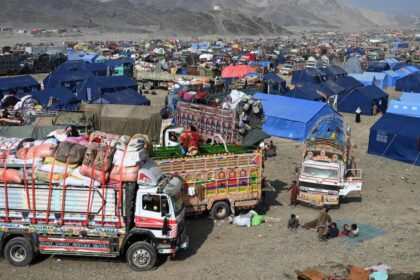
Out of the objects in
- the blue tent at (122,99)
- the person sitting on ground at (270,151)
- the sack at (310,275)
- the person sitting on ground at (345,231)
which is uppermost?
the blue tent at (122,99)

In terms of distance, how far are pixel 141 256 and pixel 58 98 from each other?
2111 cm

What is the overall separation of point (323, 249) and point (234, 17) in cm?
17635

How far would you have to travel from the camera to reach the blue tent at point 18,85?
3371 cm

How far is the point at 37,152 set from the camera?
37.2ft

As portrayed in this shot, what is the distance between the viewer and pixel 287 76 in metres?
57.8

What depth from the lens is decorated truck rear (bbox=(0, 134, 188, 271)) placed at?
1094cm

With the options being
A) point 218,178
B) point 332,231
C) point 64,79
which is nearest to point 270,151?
point 218,178

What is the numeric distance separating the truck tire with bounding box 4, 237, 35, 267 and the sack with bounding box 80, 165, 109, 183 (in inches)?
87.2

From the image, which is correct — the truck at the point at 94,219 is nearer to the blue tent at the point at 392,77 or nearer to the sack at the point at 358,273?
the sack at the point at 358,273

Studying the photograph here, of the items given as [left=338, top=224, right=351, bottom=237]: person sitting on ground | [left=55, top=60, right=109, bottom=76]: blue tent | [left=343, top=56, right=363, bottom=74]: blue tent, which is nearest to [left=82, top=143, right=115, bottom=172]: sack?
[left=338, top=224, right=351, bottom=237]: person sitting on ground

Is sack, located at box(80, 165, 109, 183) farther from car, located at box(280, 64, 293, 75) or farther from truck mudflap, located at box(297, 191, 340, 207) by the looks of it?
car, located at box(280, 64, 293, 75)

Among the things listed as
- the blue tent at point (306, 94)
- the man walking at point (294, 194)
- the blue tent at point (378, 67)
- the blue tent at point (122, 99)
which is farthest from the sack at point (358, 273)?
the blue tent at point (378, 67)

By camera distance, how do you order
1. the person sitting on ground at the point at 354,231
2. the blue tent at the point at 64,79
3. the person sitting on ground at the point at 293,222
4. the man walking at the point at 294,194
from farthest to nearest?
1. the blue tent at the point at 64,79
2. the man walking at the point at 294,194
3. the person sitting on ground at the point at 293,222
4. the person sitting on ground at the point at 354,231

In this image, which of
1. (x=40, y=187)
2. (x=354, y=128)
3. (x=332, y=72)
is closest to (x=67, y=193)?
(x=40, y=187)
